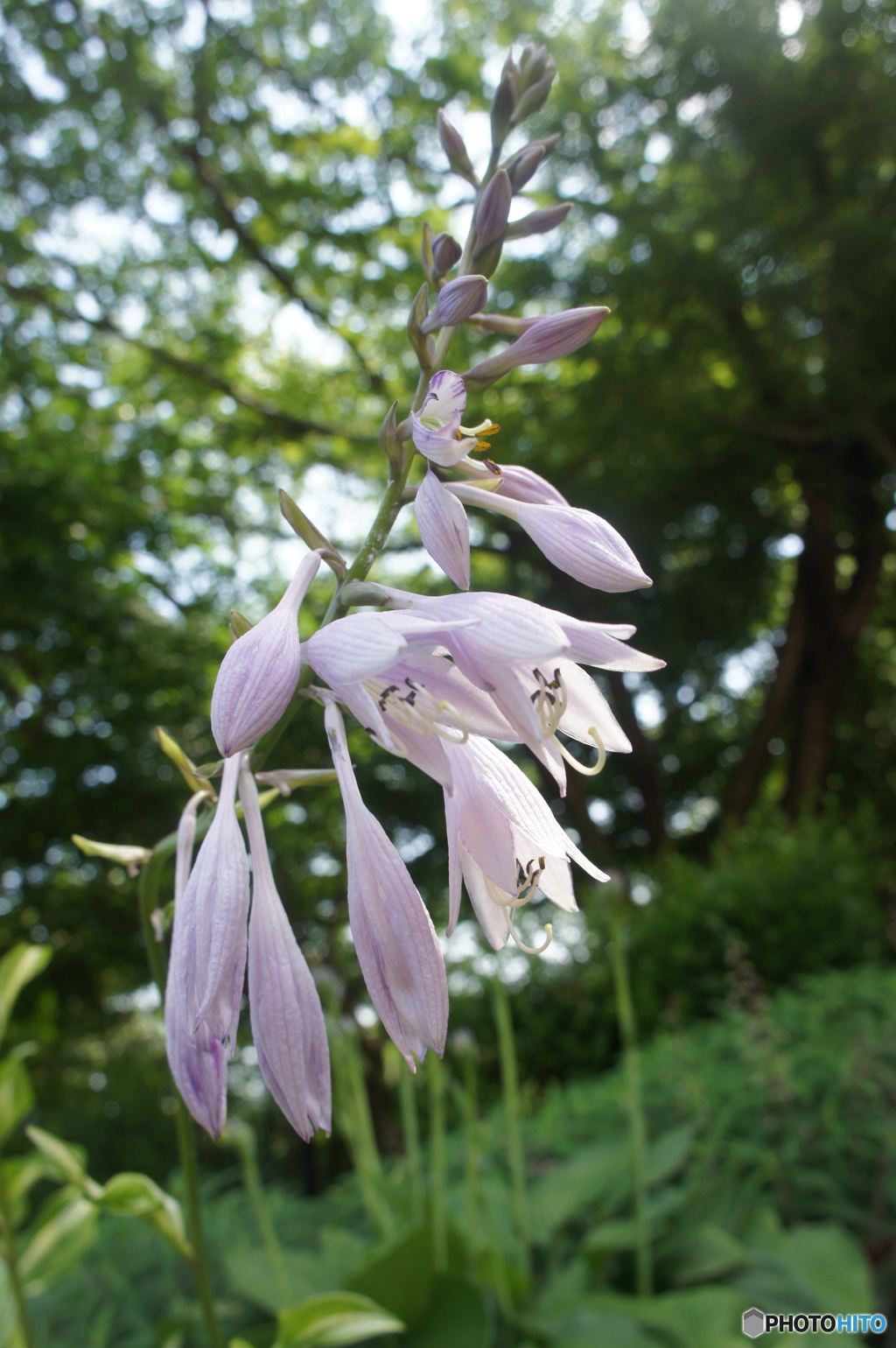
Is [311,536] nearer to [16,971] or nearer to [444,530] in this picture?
[444,530]

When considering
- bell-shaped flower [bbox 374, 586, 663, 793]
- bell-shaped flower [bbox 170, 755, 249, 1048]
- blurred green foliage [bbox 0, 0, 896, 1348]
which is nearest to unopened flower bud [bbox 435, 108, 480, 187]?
bell-shaped flower [bbox 374, 586, 663, 793]

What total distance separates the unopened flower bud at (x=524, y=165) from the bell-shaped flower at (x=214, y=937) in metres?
0.94

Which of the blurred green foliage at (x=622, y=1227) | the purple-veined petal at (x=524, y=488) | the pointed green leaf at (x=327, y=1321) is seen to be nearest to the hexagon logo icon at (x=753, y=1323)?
the blurred green foliage at (x=622, y=1227)

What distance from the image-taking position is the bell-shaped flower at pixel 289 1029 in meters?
0.78

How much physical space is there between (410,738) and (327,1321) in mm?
911

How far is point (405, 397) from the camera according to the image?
11.5 m

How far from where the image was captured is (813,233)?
826 cm

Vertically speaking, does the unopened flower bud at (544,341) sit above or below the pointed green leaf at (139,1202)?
above

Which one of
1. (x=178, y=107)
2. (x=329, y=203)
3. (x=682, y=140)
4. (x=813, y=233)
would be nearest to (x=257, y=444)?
(x=329, y=203)

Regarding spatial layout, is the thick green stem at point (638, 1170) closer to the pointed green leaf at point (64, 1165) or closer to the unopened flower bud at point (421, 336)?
the pointed green leaf at point (64, 1165)

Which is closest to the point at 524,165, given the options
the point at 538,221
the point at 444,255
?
the point at 538,221

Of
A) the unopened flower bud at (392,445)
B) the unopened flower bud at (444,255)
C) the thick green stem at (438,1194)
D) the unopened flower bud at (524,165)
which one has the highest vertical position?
the unopened flower bud at (524,165)

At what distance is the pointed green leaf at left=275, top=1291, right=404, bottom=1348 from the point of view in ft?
3.99

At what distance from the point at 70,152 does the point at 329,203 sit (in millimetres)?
2885
